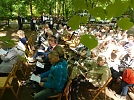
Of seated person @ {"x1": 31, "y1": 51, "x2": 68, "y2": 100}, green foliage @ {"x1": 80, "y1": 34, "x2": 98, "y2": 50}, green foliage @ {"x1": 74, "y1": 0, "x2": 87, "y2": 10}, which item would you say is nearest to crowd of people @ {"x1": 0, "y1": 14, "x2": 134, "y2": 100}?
seated person @ {"x1": 31, "y1": 51, "x2": 68, "y2": 100}

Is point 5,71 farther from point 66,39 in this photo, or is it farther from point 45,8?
point 45,8

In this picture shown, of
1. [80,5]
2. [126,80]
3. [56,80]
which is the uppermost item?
[80,5]

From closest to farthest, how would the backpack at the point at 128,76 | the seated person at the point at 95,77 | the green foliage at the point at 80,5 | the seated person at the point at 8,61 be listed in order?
the green foliage at the point at 80,5 → the seated person at the point at 95,77 → the backpack at the point at 128,76 → the seated person at the point at 8,61

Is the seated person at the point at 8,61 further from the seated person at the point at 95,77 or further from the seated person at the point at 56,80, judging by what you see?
the seated person at the point at 95,77

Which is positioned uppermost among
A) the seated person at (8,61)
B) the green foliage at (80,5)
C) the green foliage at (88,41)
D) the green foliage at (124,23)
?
the green foliage at (80,5)

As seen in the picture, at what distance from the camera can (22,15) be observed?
610 inches

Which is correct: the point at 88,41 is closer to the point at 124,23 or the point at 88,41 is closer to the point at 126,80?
the point at 124,23

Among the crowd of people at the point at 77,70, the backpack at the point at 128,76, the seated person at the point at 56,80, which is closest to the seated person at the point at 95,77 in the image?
the crowd of people at the point at 77,70

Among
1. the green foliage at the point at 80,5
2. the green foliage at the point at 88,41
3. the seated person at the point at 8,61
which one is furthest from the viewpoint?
the seated person at the point at 8,61

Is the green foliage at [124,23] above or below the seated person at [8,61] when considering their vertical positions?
above

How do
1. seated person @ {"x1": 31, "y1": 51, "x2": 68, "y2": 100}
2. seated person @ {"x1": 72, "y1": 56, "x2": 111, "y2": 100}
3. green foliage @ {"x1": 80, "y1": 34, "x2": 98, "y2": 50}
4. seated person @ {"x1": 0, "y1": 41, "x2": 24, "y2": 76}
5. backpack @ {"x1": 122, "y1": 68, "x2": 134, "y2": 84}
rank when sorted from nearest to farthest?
green foliage @ {"x1": 80, "y1": 34, "x2": 98, "y2": 50} → seated person @ {"x1": 31, "y1": 51, "x2": 68, "y2": 100} → seated person @ {"x1": 72, "y1": 56, "x2": 111, "y2": 100} → backpack @ {"x1": 122, "y1": 68, "x2": 134, "y2": 84} → seated person @ {"x1": 0, "y1": 41, "x2": 24, "y2": 76}

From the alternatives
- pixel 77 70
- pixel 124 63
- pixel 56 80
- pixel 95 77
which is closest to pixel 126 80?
pixel 95 77

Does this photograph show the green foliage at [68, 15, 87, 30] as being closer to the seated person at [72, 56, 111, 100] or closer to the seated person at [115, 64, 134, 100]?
the seated person at [72, 56, 111, 100]

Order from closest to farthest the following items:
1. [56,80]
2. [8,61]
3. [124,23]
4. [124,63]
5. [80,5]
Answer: [124,23] < [80,5] < [56,80] < [8,61] < [124,63]
